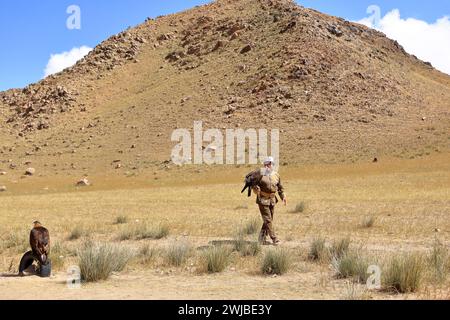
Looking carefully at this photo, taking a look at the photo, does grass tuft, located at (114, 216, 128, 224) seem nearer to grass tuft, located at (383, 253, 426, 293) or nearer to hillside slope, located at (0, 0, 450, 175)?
grass tuft, located at (383, 253, 426, 293)

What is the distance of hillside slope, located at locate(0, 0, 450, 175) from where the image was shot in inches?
1898

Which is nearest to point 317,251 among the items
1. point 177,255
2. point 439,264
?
point 439,264

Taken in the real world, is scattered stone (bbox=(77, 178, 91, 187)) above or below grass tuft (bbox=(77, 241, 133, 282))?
above

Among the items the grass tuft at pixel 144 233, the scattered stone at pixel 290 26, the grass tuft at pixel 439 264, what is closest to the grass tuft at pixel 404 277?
the grass tuft at pixel 439 264

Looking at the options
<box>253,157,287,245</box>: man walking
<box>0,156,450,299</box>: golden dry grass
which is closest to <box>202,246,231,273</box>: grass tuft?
<box>0,156,450,299</box>: golden dry grass

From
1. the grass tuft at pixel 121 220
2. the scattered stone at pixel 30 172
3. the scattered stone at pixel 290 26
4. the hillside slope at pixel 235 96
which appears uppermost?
the scattered stone at pixel 290 26

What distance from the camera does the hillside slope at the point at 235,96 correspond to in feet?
158

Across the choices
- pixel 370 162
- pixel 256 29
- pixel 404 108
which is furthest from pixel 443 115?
pixel 256 29

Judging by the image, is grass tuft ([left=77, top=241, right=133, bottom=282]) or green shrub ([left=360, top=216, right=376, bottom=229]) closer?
grass tuft ([left=77, top=241, right=133, bottom=282])

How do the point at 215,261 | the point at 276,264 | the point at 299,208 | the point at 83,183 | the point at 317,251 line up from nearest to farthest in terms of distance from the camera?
the point at 276,264 < the point at 215,261 < the point at 317,251 < the point at 299,208 < the point at 83,183

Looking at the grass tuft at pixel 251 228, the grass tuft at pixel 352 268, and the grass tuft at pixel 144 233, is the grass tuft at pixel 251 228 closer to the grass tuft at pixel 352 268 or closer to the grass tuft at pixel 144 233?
the grass tuft at pixel 144 233

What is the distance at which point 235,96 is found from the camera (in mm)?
56219

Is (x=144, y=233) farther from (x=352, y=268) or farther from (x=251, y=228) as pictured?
(x=352, y=268)

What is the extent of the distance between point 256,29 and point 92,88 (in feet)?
68.9
